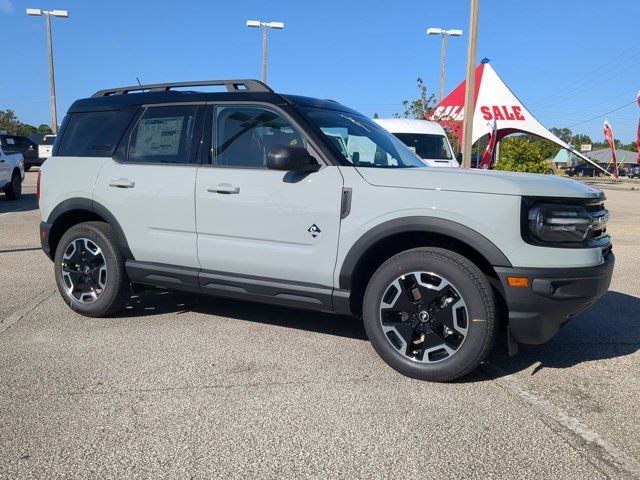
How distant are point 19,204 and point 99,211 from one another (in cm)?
1175

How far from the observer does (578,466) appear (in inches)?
108

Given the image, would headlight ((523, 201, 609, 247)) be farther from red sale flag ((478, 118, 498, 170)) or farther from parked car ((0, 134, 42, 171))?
parked car ((0, 134, 42, 171))

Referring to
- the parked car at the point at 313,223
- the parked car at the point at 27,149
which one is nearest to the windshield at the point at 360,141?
the parked car at the point at 313,223

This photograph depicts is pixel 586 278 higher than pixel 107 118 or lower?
lower

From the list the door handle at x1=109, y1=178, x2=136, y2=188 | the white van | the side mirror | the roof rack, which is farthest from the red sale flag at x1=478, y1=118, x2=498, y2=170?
the side mirror

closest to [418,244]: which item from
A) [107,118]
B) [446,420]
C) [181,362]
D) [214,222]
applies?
[446,420]

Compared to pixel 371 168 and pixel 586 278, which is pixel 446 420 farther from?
pixel 371 168

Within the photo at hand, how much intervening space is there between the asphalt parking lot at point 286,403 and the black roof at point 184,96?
73.5 inches

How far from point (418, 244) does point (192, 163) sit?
6.18ft

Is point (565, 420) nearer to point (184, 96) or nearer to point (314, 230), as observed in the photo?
point (314, 230)

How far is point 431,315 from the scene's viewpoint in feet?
12.1

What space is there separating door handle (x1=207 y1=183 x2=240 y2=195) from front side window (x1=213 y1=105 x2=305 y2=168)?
0.18m

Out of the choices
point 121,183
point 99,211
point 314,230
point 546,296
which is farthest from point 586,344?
point 99,211

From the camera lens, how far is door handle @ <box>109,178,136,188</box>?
15.4 ft
